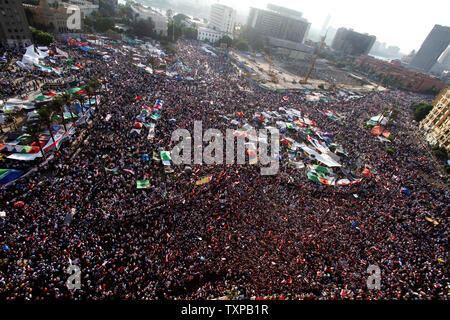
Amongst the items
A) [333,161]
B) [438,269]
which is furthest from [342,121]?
[438,269]

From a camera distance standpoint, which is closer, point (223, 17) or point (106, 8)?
point (106, 8)

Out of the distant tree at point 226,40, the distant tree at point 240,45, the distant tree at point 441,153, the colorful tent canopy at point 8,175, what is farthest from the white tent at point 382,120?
the distant tree at point 240,45

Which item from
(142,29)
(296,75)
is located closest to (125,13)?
(142,29)

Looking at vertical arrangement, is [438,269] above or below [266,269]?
above

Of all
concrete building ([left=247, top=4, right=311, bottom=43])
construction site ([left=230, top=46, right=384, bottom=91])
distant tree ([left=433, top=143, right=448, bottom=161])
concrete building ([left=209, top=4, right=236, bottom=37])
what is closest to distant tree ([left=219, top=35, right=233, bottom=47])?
construction site ([left=230, top=46, right=384, bottom=91])

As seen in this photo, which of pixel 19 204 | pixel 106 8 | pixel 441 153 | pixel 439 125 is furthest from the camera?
pixel 106 8

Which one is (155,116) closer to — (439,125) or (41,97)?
(41,97)

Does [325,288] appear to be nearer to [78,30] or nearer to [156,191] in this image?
[156,191]
